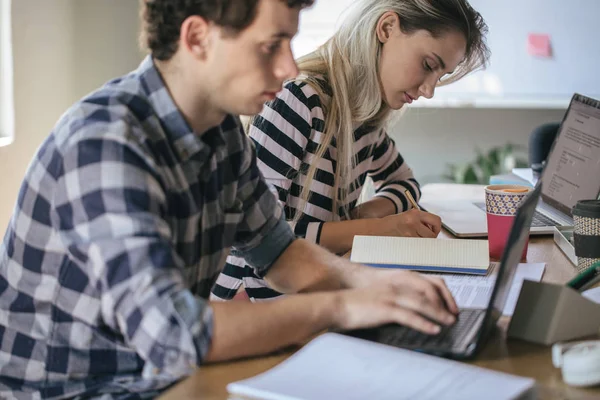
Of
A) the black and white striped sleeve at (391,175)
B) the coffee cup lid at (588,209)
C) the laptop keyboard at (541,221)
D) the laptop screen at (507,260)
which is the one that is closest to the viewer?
the laptop screen at (507,260)

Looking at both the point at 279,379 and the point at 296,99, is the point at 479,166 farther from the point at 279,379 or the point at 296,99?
the point at 279,379

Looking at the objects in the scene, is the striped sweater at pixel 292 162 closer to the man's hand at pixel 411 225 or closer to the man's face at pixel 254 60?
the man's hand at pixel 411 225

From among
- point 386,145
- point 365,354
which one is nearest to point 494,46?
point 386,145

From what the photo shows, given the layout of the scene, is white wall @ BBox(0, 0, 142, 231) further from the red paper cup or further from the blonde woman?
the red paper cup

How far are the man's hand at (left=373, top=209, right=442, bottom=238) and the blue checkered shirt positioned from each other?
0.52m

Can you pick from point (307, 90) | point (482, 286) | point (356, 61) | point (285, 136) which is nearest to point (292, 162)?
point (285, 136)

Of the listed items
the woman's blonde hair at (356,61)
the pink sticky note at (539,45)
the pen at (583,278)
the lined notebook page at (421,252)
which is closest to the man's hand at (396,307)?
the pen at (583,278)

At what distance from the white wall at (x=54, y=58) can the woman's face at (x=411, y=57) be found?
1332 millimetres

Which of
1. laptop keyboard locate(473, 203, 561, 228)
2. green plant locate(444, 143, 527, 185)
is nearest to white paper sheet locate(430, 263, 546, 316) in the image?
laptop keyboard locate(473, 203, 561, 228)

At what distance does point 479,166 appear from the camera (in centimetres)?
414

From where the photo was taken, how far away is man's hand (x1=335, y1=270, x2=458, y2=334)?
1081 mm

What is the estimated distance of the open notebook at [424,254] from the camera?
1506 mm

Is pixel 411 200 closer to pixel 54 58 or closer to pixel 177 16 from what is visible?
pixel 177 16

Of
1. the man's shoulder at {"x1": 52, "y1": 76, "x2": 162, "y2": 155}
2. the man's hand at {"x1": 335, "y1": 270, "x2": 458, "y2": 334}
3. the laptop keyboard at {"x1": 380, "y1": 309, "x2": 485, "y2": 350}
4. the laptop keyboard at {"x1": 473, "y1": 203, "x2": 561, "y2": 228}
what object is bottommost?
the laptop keyboard at {"x1": 473, "y1": 203, "x2": 561, "y2": 228}
